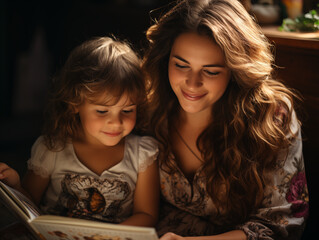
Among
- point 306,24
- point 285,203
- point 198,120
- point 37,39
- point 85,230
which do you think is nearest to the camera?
point 85,230

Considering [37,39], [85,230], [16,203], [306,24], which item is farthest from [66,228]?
[37,39]

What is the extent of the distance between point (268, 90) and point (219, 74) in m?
0.23

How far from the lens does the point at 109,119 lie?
1.34m

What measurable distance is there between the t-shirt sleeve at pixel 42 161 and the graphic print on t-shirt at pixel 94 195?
0.07 meters

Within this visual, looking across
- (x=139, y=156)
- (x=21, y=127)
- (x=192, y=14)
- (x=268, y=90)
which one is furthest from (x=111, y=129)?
(x=21, y=127)

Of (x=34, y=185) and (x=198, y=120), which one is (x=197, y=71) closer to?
(x=198, y=120)

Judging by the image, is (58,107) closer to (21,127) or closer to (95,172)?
(95,172)

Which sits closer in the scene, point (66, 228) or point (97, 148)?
point (66, 228)

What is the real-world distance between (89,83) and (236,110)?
1.77 ft

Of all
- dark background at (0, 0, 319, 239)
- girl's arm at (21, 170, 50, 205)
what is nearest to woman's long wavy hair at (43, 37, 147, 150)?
girl's arm at (21, 170, 50, 205)

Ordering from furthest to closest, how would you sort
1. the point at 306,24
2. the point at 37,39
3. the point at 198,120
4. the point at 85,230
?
the point at 37,39, the point at 306,24, the point at 198,120, the point at 85,230

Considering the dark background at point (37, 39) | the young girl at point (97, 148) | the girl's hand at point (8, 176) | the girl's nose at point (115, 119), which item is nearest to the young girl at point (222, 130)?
the young girl at point (97, 148)

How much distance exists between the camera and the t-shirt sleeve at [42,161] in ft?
4.69

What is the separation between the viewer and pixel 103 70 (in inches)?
52.9
